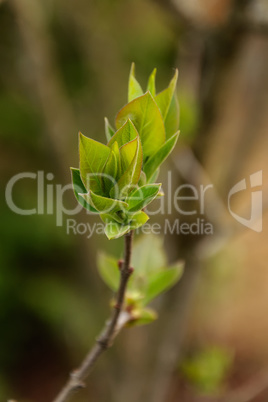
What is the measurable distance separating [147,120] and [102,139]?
1595 millimetres

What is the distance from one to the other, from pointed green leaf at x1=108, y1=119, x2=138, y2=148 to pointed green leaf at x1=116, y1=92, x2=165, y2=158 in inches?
0.9

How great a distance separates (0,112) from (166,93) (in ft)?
6.77

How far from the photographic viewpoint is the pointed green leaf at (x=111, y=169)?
0.38 meters

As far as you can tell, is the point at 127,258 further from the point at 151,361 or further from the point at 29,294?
the point at 29,294

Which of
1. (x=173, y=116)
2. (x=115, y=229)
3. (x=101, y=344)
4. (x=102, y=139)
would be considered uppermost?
(x=102, y=139)

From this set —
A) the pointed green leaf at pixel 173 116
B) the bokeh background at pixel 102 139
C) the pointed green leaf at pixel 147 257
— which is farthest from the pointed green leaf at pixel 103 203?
the bokeh background at pixel 102 139

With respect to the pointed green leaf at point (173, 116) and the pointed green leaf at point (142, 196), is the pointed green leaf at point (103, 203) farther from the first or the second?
the pointed green leaf at point (173, 116)

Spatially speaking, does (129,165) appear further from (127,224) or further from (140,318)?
(140,318)

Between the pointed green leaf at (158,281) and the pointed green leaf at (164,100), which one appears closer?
the pointed green leaf at (164,100)

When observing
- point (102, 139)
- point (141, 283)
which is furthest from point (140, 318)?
point (102, 139)

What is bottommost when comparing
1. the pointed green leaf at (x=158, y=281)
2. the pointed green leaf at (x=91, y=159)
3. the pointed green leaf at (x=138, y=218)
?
the pointed green leaf at (x=158, y=281)

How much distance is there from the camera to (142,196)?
0.38m

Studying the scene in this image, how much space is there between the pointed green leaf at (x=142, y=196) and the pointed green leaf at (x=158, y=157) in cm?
4

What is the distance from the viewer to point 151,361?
1482 millimetres
